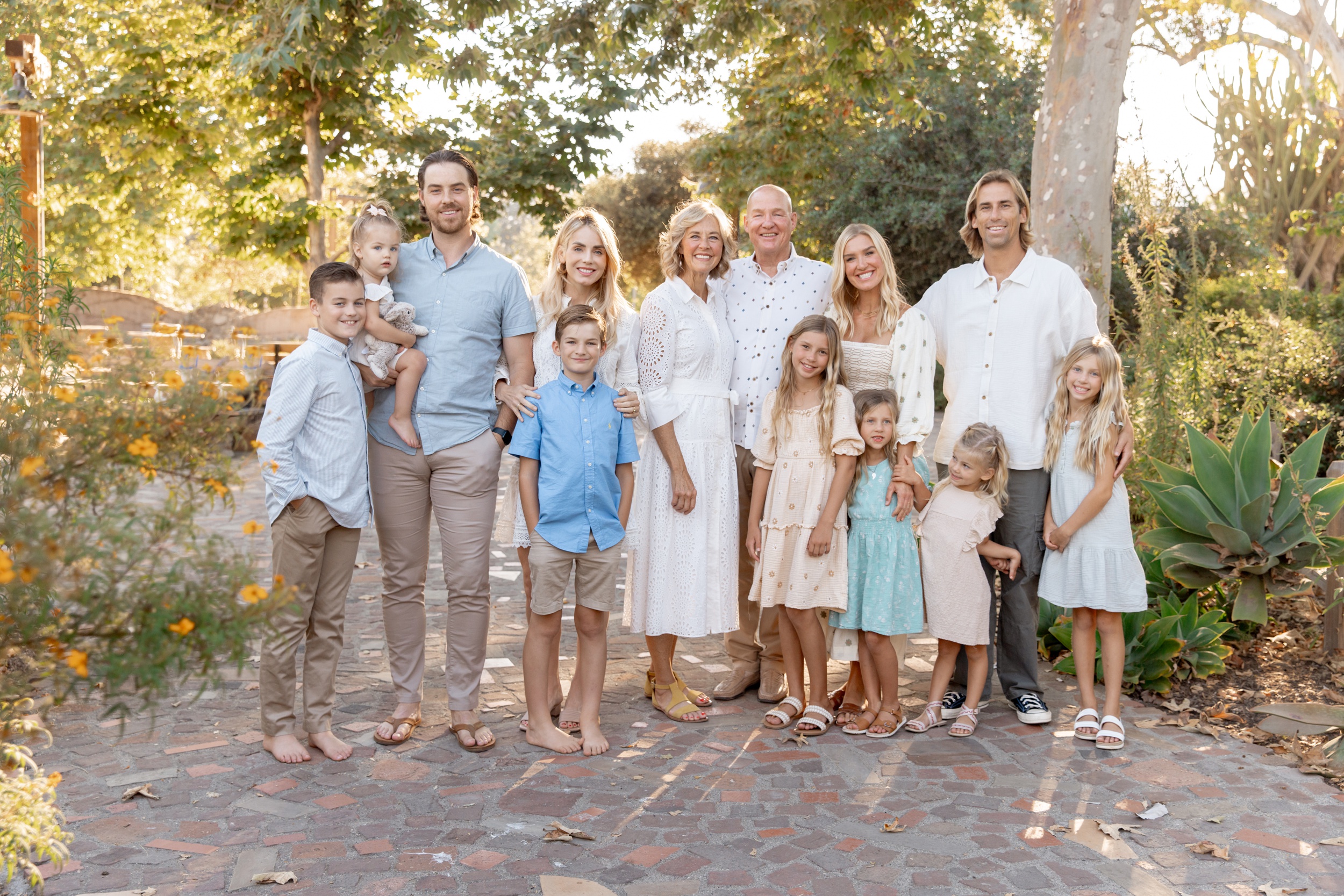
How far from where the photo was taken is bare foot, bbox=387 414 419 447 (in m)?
4.21

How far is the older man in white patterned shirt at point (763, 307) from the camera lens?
474 centimetres

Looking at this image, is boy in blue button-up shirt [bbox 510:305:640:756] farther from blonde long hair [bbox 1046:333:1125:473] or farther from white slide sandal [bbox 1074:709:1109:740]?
white slide sandal [bbox 1074:709:1109:740]

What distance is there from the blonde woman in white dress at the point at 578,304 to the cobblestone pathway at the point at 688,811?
2.34 feet

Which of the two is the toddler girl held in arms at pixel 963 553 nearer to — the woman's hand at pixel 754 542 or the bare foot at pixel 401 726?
the woman's hand at pixel 754 542

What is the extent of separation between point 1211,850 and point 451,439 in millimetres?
3092

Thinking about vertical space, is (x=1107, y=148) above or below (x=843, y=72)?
below

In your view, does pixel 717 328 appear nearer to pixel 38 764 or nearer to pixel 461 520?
pixel 461 520

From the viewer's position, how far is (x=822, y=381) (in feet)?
14.8

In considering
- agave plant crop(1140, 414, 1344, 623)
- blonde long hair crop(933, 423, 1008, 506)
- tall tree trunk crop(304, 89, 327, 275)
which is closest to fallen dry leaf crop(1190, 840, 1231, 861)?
blonde long hair crop(933, 423, 1008, 506)

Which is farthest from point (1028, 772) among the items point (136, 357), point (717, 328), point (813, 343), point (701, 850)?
point (136, 357)

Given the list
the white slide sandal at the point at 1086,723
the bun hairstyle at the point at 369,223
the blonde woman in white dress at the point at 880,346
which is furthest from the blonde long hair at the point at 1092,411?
the bun hairstyle at the point at 369,223

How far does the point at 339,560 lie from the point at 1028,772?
2.81 metres

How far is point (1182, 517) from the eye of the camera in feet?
17.2

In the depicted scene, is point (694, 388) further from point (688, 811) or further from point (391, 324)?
point (688, 811)
